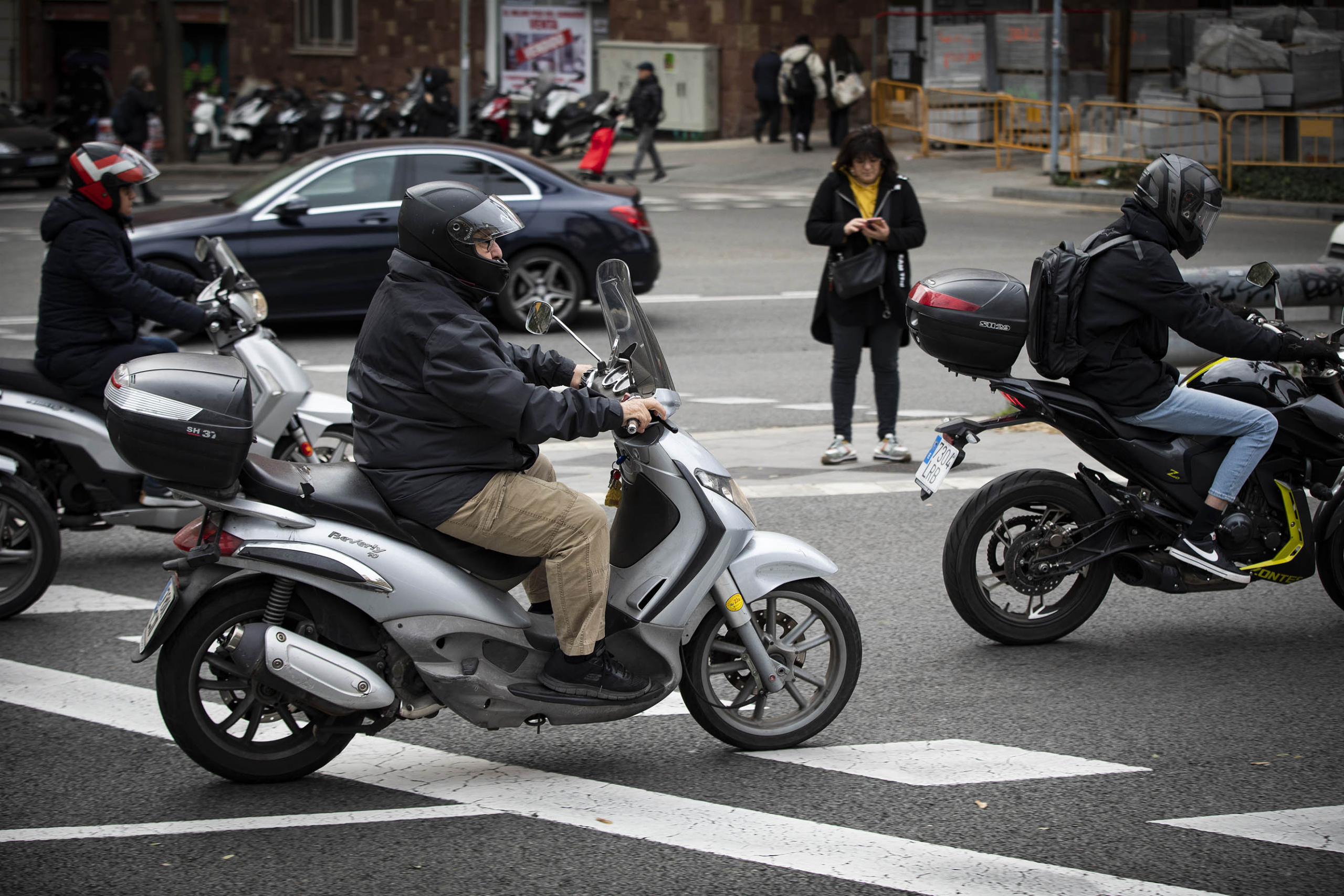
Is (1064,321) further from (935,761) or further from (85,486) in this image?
(85,486)

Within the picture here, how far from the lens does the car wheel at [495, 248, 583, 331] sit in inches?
496

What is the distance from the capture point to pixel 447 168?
41.8 feet

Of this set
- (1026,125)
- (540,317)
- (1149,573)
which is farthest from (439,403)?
(1026,125)

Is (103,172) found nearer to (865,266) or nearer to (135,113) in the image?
(865,266)

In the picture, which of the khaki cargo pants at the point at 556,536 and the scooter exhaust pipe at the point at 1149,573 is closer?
the khaki cargo pants at the point at 556,536

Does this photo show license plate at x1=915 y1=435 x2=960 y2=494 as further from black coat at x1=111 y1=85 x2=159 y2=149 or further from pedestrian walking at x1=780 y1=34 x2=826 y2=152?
pedestrian walking at x1=780 y1=34 x2=826 y2=152

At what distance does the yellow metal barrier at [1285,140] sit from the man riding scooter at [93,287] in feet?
57.5

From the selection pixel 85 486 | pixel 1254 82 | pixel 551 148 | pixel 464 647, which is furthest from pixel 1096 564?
pixel 551 148

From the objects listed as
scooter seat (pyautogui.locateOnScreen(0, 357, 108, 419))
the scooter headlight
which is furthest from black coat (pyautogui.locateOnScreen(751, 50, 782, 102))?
the scooter headlight

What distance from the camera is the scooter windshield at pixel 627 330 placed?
432 centimetres

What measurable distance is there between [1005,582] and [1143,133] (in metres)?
17.8

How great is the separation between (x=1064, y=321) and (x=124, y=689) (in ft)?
11.9

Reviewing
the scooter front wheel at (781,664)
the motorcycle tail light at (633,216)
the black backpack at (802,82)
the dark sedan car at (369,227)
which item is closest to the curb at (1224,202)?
the black backpack at (802,82)

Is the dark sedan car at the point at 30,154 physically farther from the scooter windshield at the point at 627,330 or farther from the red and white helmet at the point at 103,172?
the scooter windshield at the point at 627,330
